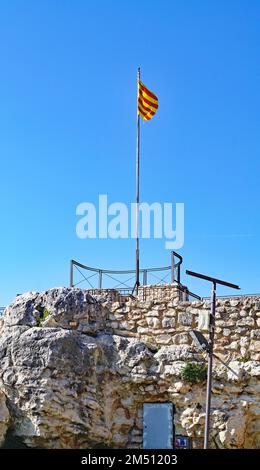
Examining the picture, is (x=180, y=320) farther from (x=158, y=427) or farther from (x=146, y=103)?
(x=146, y=103)

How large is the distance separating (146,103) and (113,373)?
9.10 meters

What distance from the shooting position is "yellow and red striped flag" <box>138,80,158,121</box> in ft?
65.5

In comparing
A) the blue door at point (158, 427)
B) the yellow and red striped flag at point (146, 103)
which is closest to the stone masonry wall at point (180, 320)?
the blue door at point (158, 427)

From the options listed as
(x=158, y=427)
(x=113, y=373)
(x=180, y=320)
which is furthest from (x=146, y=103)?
(x=158, y=427)

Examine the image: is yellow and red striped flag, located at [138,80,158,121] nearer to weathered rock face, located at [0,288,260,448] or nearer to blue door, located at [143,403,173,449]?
weathered rock face, located at [0,288,260,448]

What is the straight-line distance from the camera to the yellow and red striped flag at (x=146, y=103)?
1996 centimetres

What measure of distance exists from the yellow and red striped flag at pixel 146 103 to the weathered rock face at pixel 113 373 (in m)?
6.66

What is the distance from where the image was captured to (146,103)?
20.0m

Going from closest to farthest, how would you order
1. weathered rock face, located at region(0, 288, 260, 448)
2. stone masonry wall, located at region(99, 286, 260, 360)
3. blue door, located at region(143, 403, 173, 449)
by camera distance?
weathered rock face, located at region(0, 288, 260, 448) < blue door, located at region(143, 403, 173, 449) < stone masonry wall, located at region(99, 286, 260, 360)

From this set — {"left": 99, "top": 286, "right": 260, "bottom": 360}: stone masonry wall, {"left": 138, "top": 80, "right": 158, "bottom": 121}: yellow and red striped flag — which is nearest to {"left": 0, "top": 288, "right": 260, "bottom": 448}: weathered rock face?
{"left": 99, "top": 286, "right": 260, "bottom": 360}: stone masonry wall

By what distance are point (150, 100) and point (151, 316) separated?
7.59 m

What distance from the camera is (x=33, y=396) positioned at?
15.5 m

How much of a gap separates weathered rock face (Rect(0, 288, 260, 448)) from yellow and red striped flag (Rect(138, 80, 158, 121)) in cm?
666
